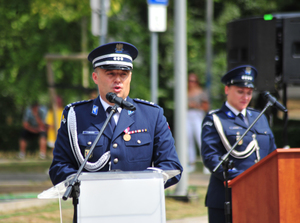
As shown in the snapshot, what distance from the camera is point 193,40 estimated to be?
61.3 feet

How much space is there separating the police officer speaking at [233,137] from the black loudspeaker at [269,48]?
4.40ft

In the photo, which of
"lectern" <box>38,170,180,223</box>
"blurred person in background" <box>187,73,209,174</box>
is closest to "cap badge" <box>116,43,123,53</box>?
"lectern" <box>38,170,180,223</box>

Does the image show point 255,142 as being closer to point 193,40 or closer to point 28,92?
point 28,92

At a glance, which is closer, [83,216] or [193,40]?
[83,216]

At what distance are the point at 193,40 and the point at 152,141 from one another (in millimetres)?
15617

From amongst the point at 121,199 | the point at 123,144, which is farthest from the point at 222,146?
the point at 121,199

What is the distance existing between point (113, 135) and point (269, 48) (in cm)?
338

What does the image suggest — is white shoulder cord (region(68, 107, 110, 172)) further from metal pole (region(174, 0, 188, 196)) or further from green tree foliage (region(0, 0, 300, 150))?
green tree foliage (region(0, 0, 300, 150))

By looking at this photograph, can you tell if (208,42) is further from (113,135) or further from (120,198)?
(120,198)

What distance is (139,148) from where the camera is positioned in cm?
335

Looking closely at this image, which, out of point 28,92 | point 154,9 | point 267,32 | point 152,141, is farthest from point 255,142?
point 28,92

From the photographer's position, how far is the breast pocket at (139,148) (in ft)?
10.9

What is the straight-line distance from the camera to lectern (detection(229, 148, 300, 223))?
316 centimetres

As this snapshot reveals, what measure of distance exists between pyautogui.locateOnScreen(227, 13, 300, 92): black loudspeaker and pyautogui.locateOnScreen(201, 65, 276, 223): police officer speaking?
1.34 meters
